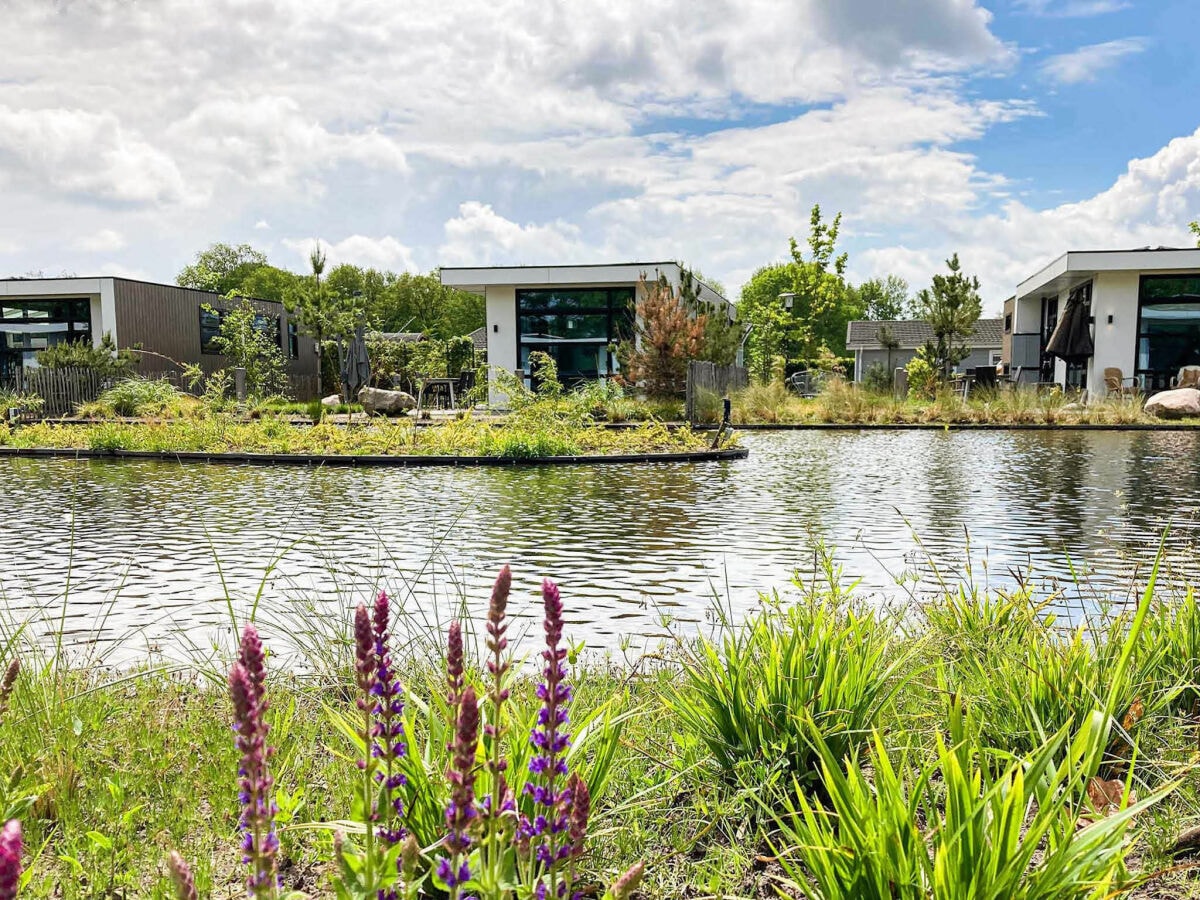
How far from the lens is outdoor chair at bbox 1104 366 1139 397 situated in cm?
2942

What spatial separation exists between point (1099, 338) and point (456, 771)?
1346 inches

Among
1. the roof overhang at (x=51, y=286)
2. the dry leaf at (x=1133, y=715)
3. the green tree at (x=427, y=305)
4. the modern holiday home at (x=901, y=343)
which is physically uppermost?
the green tree at (x=427, y=305)

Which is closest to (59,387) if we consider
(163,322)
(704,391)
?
(163,322)

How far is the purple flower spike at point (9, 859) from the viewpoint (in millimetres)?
868

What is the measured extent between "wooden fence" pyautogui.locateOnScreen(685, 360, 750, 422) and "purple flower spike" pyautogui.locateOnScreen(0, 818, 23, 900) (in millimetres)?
21618

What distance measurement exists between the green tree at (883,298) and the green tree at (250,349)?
215ft

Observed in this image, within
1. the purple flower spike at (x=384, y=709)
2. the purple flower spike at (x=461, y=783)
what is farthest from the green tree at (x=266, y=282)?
the purple flower spike at (x=461, y=783)

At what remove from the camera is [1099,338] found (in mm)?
31281

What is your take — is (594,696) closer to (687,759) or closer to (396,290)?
(687,759)

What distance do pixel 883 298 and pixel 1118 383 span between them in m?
70.9

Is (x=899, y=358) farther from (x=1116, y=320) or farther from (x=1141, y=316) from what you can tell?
(x=1116, y=320)

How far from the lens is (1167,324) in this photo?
31.2 metres

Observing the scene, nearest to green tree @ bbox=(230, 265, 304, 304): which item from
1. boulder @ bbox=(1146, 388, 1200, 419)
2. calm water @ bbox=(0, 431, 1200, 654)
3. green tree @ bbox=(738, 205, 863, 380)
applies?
green tree @ bbox=(738, 205, 863, 380)

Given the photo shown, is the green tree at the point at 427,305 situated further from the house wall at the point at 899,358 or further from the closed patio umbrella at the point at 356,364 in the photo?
the closed patio umbrella at the point at 356,364
